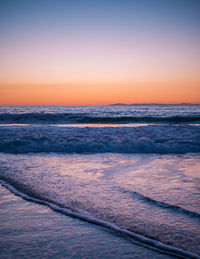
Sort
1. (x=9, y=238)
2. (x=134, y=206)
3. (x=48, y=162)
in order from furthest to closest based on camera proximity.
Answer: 1. (x=48, y=162)
2. (x=134, y=206)
3. (x=9, y=238)

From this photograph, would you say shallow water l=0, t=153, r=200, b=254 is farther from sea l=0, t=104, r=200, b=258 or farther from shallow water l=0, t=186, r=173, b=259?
shallow water l=0, t=186, r=173, b=259

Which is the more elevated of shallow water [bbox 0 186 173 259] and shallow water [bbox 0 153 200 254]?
shallow water [bbox 0 153 200 254]

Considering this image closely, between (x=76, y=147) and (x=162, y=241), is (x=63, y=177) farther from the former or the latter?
(x=76, y=147)

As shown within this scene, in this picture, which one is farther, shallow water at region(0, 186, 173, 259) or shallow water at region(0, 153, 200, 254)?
shallow water at region(0, 153, 200, 254)

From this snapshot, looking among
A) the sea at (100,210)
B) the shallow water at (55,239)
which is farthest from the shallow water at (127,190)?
the shallow water at (55,239)

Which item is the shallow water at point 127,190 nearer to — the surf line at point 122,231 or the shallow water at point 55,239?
the surf line at point 122,231

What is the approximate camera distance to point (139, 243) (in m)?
1.61

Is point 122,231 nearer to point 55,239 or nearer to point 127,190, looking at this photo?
point 55,239

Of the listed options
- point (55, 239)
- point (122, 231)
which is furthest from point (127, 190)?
point (55, 239)

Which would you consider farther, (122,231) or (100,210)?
(100,210)

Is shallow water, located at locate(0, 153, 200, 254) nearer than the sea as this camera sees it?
No

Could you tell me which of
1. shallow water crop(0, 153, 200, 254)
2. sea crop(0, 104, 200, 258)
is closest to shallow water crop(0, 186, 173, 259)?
sea crop(0, 104, 200, 258)

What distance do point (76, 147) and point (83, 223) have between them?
4.26 metres

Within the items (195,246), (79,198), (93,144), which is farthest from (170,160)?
(195,246)
